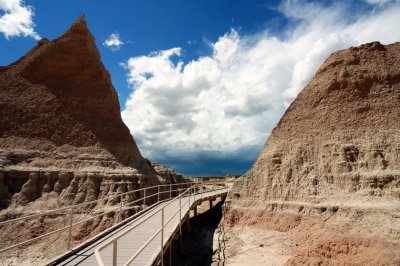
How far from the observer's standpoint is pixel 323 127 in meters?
22.4

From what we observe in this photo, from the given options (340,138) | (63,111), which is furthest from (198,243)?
(63,111)

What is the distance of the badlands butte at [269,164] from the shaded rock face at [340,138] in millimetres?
71

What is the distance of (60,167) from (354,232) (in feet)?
68.4

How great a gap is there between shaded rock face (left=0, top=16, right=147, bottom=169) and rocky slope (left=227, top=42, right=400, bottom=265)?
12.3 m

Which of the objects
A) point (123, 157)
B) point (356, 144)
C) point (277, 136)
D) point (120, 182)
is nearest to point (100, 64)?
point (123, 157)

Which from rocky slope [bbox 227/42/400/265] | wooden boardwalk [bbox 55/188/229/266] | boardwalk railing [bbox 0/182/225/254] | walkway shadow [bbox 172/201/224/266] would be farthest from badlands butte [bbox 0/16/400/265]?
wooden boardwalk [bbox 55/188/229/266]

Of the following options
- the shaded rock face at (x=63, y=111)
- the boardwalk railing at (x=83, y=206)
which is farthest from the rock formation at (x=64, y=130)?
the boardwalk railing at (x=83, y=206)

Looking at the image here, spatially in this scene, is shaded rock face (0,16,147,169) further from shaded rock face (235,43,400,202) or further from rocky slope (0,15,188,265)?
shaded rock face (235,43,400,202)

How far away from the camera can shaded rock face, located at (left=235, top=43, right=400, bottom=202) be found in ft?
63.2

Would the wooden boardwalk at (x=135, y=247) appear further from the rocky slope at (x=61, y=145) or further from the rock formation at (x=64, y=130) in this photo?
the rock formation at (x=64, y=130)

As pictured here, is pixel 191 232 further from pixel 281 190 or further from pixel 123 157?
pixel 123 157

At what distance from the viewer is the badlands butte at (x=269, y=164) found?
685 inches

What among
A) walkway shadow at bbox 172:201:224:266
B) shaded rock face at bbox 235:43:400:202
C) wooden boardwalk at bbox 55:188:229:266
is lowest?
walkway shadow at bbox 172:201:224:266

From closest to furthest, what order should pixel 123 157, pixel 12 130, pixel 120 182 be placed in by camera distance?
1. pixel 120 182
2. pixel 12 130
3. pixel 123 157
